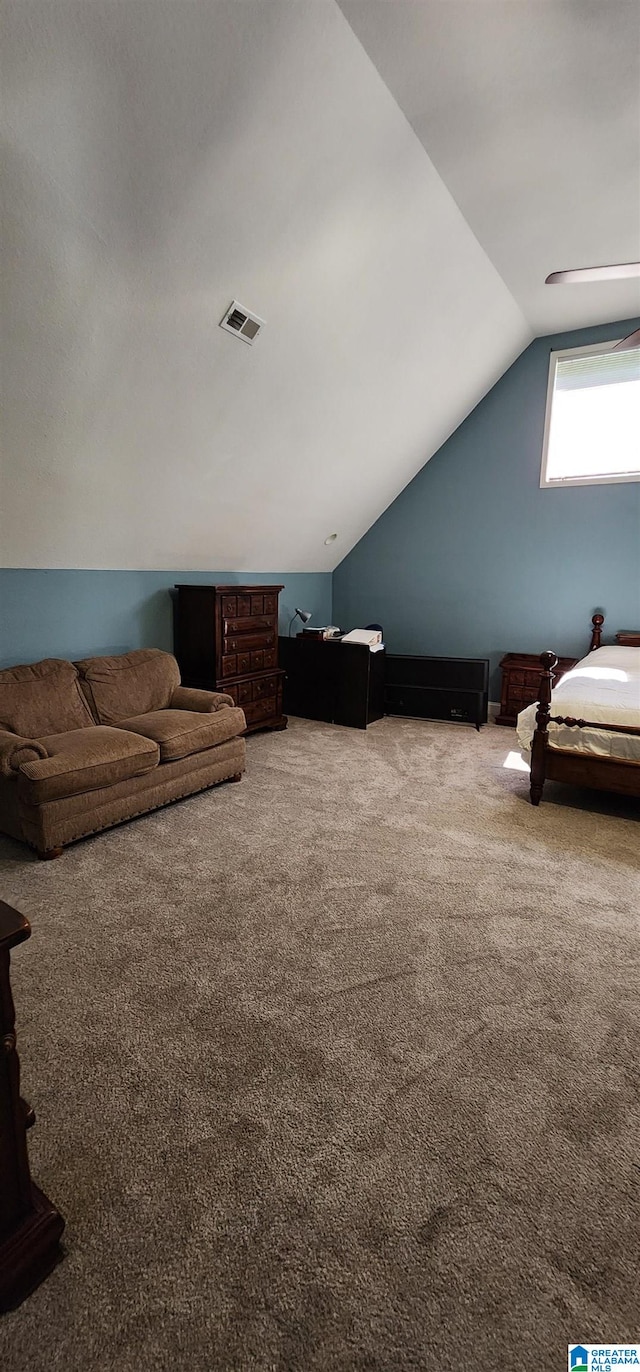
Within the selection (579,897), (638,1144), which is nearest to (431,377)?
(579,897)

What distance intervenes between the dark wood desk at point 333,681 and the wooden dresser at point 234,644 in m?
0.52

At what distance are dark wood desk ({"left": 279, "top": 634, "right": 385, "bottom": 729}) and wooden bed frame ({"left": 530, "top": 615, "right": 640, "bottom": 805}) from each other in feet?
6.57

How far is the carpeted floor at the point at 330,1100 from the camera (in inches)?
46.1

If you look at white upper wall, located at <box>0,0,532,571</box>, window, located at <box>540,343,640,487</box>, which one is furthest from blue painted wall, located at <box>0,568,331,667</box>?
window, located at <box>540,343,640,487</box>

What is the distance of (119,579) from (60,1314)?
3904 mm

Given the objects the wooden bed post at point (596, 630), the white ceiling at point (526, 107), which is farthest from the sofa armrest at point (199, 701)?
the wooden bed post at point (596, 630)

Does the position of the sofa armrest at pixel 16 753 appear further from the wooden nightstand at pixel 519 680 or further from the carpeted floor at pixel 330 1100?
the wooden nightstand at pixel 519 680

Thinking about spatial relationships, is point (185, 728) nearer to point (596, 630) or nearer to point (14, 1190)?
point (14, 1190)

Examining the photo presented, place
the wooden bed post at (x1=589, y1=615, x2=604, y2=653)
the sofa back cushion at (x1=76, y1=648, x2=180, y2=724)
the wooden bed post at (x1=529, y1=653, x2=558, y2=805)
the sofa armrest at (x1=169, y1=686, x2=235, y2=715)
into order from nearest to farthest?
the wooden bed post at (x1=529, y1=653, x2=558, y2=805) < the sofa back cushion at (x1=76, y1=648, x2=180, y2=724) < the sofa armrest at (x1=169, y1=686, x2=235, y2=715) < the wooden bed post at (x1=589, y1=615, x2=604, y2=653)

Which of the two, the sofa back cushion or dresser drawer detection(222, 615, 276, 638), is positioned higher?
dresser drawer detection(222, 615, 276, 638)

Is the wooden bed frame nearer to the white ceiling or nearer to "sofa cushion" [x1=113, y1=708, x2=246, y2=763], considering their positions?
"sofa cushion" [x1=113, y1=708, x2=246, y2=763]

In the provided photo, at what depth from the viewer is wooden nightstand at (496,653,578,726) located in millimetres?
5477

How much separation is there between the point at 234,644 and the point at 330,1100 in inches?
138

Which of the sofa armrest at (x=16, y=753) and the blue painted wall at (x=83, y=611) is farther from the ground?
the blue painted wall at (x=83, y=611)
